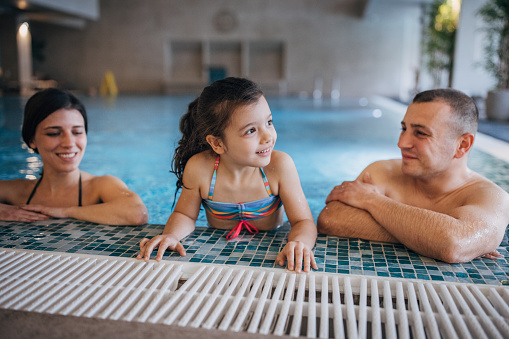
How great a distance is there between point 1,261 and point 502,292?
1967 millimetres

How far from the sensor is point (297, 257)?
5.90 feet

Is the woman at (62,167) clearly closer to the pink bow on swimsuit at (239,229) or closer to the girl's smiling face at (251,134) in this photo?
the pink bow on swimsuit at (239,229)

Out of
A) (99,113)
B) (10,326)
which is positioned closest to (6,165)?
(10,326)

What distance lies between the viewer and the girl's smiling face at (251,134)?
2.00m

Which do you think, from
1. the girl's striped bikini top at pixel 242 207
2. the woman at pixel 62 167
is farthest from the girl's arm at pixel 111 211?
the girl's striped bikini top at pixel 242 207

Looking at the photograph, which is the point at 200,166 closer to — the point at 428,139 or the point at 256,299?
the point at 256,299

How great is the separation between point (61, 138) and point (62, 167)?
0.60 ft

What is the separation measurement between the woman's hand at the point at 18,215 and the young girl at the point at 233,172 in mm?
844

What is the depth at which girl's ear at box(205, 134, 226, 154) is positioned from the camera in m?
2.11

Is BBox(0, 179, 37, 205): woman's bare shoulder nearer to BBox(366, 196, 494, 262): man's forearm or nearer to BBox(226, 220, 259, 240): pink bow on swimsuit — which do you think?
BBox(226, 220, 259, 240): pink bow on swimsuit

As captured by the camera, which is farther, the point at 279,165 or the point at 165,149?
the point at 165,149

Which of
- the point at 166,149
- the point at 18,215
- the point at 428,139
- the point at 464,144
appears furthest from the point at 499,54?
the point at 18,215

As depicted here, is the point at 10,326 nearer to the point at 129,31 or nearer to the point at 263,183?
the point at 263,183

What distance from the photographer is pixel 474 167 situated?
16.9ft
